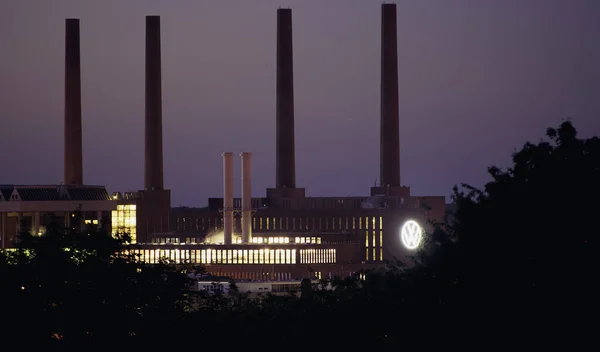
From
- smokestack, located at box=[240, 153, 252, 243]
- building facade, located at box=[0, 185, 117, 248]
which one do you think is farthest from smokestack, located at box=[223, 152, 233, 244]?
building facade, located at box=[0, 185, 117, 248]

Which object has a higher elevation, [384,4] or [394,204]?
[384,4]

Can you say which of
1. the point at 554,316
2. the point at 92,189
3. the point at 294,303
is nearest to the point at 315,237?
the point at 92,189

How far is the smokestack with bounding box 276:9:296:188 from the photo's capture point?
181 metres

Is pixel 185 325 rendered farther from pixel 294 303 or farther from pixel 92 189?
pixel 92 189

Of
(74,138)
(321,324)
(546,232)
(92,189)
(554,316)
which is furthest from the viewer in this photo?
(92,189)

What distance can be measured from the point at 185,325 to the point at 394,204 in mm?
152584

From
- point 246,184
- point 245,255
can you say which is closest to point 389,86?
point 246,184

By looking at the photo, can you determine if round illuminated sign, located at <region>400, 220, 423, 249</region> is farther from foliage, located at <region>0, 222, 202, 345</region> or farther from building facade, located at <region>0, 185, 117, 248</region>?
foliage, located at <region>0, 222, 202, 345</region>

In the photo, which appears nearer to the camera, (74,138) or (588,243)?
(588,243)

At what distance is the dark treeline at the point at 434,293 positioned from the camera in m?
44.9

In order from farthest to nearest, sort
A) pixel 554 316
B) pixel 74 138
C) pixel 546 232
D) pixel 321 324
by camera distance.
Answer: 1. pixel 74 138
2. pixel 321 324
3. pixel 546 232
4. pixel 554 316

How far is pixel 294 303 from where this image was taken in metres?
57.0

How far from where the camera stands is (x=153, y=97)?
182750 millimetres

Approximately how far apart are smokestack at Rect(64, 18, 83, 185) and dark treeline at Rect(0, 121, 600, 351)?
12344 centimetres
